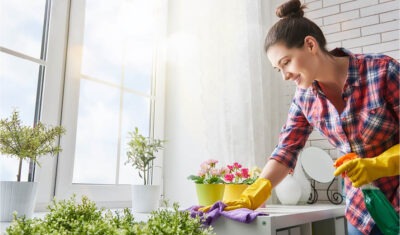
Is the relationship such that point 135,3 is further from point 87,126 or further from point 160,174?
point 160,174

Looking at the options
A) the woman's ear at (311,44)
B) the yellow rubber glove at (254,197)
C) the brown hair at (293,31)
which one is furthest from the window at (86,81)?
the woman's ear at (311,44)

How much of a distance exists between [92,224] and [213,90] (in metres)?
1.38

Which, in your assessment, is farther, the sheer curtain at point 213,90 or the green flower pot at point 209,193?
the sheer curtain at point 213,90

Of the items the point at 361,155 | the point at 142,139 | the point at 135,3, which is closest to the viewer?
the point at 361,155

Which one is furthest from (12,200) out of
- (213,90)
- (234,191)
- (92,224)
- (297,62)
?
(213,90)

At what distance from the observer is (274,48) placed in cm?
129

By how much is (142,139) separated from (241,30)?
3.06 feet

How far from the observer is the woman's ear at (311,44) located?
1.25m

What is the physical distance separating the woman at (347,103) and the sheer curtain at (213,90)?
573mm

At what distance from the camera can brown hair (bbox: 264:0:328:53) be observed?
1.25 meters

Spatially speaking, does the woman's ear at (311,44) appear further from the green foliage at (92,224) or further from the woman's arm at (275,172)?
the green foliage at (92,224)

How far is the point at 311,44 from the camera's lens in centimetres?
125

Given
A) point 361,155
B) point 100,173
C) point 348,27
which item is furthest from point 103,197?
point 348,27

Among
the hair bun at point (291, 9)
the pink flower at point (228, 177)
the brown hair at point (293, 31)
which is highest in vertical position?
the hair bun at point (291, 9)
